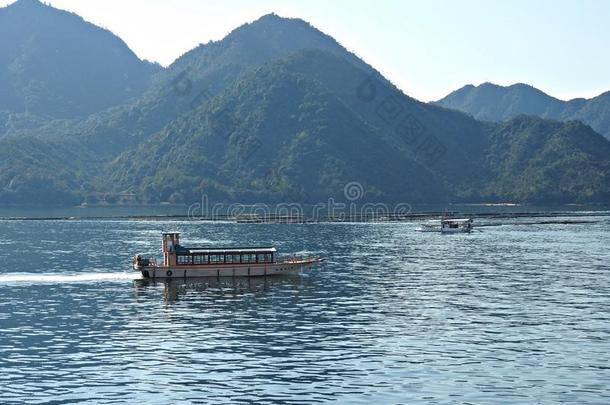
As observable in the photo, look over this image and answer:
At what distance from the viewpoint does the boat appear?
4547 inches

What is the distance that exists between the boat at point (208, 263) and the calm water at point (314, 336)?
2606 millimetres

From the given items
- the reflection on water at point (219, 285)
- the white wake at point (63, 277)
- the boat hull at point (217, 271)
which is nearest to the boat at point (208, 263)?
the boat hull at point (217, 271)

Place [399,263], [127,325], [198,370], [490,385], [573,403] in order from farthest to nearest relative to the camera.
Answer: [399,263]
[127,325]
[198,370]
[490,385]
[573,403]

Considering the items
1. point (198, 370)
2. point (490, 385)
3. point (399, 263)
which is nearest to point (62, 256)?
point (399, 263)

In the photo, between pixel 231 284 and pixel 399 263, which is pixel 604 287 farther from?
pixel 231 284

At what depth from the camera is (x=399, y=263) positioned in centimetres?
14112

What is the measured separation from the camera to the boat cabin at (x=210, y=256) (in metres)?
117

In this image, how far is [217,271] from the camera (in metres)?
117

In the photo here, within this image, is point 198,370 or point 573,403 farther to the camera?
point 198,370

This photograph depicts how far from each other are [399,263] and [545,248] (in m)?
48.4

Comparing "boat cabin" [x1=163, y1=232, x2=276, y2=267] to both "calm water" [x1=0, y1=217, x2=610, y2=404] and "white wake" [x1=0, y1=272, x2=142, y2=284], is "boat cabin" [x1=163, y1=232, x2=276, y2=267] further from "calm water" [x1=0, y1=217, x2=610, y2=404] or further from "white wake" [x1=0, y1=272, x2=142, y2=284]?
"white wake" [x1=0, y1=272, x2=142, y2=284]

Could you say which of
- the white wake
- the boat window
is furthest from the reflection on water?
the white wake

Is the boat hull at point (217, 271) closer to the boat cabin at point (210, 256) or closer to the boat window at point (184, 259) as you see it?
the boat cabin at point (210, 256)

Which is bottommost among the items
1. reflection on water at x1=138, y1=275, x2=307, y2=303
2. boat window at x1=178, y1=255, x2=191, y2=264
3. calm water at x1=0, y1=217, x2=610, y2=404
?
calm water at x1=0, y1=217, x2=610, y2=404
